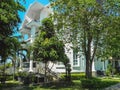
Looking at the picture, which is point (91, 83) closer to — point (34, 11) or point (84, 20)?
point (84, 20)

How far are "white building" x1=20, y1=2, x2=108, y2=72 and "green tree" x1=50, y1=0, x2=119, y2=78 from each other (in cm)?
833

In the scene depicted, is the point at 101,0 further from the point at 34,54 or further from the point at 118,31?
the point at 34,54

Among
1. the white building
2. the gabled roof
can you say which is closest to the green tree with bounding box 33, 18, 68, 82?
the white building

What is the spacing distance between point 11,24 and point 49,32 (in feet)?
13.9

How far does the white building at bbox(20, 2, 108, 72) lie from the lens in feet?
108

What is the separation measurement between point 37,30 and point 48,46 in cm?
803

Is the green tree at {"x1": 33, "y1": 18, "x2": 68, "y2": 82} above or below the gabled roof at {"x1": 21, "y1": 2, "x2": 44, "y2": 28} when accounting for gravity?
below

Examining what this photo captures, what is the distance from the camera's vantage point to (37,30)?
31.5 metres

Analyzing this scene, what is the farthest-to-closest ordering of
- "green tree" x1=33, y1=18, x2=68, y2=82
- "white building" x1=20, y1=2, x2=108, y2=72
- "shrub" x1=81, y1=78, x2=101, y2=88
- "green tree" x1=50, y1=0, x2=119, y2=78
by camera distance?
"white building" x1=20, y1=2, x2=108, y2=72 → "green tree" x1=33, y1=18, x2=68, y2=82 → "green tree" x1=50, y1=0, x2=119, y2=78 → "shrub" x1=81, y1=78, x2=101, y2=88

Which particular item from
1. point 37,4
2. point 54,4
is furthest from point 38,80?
point 37,4

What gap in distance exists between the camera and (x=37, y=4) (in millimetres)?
41781

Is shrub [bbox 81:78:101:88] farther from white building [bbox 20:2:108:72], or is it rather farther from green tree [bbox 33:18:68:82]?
white building [bbox 20:2:108:72]

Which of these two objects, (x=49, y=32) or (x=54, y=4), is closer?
(x=54, y=4)

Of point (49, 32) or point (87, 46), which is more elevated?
point (49, 32)
